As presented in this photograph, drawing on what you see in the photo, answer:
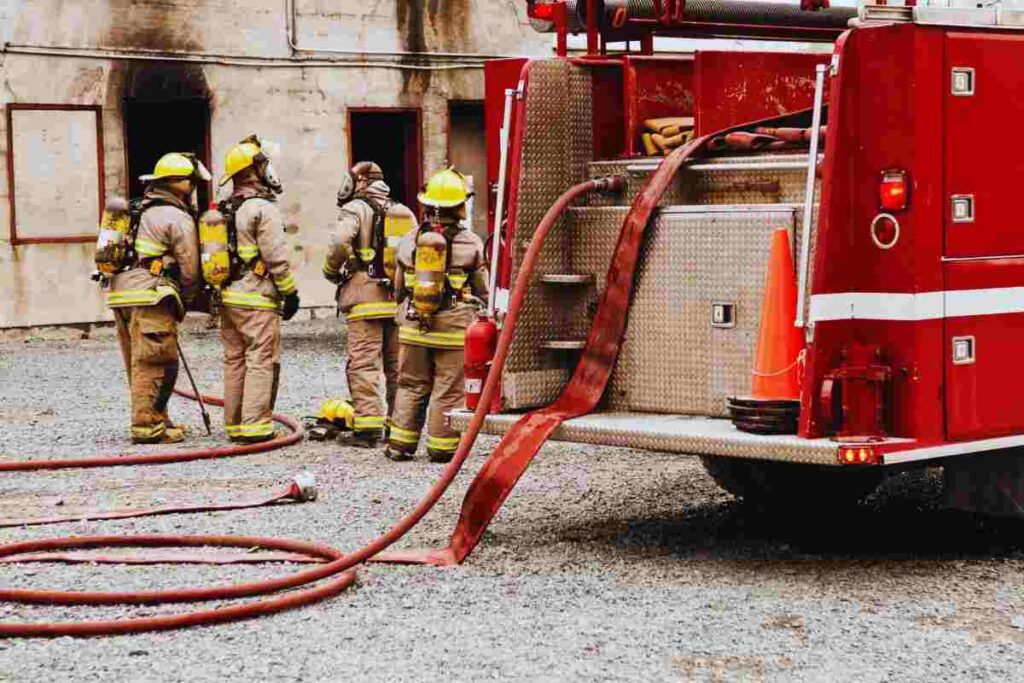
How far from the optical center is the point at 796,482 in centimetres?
790

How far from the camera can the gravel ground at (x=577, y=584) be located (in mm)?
5695

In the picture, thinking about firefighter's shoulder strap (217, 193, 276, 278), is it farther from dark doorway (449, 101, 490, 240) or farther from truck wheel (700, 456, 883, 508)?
dark doorway (449, 101, 490, 240)

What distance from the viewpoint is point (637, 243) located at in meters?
7.44

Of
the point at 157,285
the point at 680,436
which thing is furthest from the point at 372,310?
the point at 680,436

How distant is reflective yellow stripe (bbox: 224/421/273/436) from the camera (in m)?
11.1

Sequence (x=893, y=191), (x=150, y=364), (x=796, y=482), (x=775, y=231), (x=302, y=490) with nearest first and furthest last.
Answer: (x=893, y=191)
(x=775, y=231)
(x=796, y=482)
(x=302, y=490)
(x=150, y=364)

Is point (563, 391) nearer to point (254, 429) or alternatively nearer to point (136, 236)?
point (254, 429)

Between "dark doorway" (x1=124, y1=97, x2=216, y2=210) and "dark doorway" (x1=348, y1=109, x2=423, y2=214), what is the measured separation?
1946 millimetres

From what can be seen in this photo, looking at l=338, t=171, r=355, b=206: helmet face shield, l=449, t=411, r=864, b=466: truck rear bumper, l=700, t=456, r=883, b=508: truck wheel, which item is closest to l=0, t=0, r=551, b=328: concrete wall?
l=338, t=171, r=355, b=206: helmet face shield

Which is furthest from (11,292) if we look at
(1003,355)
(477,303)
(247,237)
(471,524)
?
(1003,355)

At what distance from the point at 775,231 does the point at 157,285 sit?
17.3 feet

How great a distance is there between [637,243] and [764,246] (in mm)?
588

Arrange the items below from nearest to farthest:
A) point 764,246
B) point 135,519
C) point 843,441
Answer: point 843,441, point 764,246, point 135,519

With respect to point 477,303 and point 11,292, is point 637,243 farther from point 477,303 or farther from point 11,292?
point 11,292
